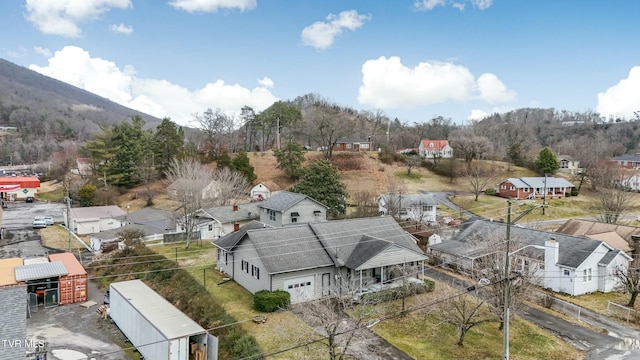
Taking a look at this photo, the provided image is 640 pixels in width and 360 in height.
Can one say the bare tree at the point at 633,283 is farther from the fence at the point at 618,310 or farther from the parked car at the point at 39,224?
the parked car at the point at 39,224

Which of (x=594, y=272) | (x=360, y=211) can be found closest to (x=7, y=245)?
(x=360, y=211)

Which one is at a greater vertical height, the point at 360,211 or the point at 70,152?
the point at 70,152

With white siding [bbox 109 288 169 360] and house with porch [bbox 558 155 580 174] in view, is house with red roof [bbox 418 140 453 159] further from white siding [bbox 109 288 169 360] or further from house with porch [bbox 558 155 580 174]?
white siding [bbox 109 288 169 360]

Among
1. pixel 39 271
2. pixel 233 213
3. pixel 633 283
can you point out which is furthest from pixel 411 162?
pixel 39 271

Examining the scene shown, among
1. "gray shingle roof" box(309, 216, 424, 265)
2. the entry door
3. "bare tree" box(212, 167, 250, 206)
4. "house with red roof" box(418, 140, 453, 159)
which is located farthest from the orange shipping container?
"house with red roof" box(418, 140, 453, 159)

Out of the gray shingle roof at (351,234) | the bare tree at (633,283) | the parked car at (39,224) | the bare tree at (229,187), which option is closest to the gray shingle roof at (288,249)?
the gray shingle roof at (351,234)

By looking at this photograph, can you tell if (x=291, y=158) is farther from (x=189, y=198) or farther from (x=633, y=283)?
(x=633, y=283)

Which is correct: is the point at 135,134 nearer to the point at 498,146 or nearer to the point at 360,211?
the point at 360,211
